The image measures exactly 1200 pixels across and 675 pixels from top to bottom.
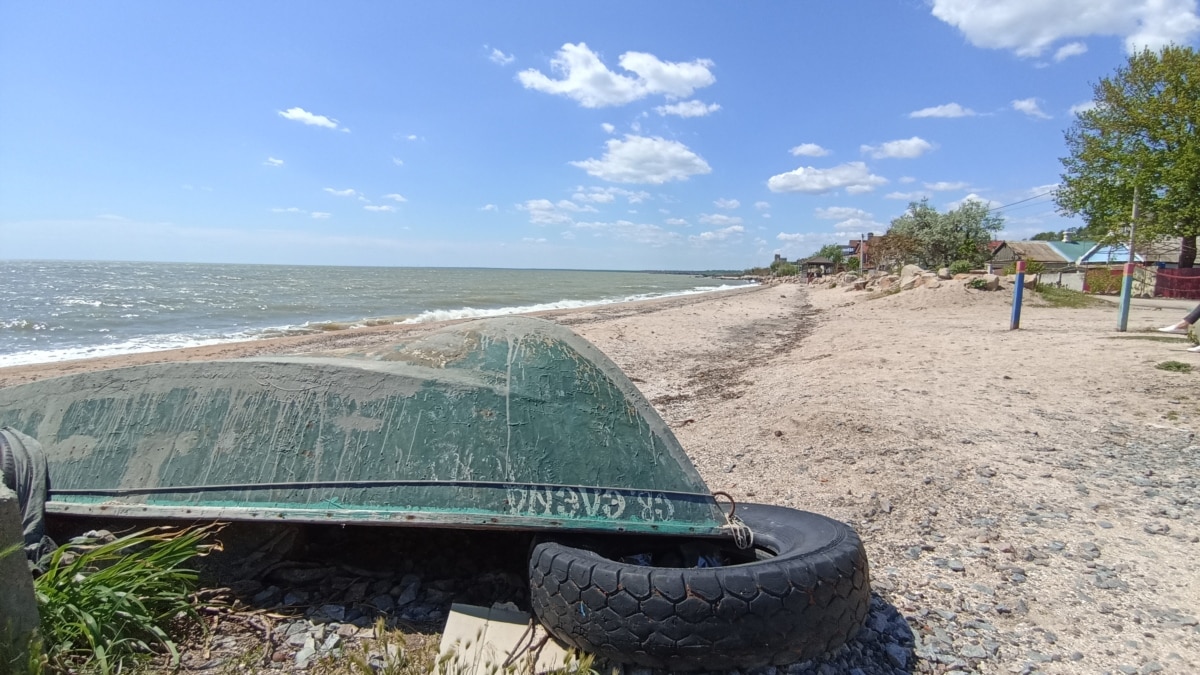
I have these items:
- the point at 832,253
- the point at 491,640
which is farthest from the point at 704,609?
the point at 832,253

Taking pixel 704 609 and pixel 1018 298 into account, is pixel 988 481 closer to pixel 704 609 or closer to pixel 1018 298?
pixel 704 609

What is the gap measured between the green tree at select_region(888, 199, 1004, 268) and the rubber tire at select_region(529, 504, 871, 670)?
55.8 meters

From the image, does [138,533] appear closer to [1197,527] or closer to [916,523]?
[916,523]

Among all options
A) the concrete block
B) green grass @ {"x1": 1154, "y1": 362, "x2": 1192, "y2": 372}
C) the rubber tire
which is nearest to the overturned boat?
the rubber tire

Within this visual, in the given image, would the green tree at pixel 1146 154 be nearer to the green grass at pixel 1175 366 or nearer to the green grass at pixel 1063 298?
the green grass at pixel 1063 298

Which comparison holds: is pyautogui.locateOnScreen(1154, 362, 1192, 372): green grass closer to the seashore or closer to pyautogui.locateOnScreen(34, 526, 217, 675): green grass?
the seashore

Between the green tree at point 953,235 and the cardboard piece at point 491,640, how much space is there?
2216 inches

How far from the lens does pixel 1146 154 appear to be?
2619 cm

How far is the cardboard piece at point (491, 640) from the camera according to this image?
89.7 inches

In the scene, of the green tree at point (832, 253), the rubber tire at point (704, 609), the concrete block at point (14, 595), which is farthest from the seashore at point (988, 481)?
the green tree at point (832, 253)

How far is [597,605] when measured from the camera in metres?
2.24

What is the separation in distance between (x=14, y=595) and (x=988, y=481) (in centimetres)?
543

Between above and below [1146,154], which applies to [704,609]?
below

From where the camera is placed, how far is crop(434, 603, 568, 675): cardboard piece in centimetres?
228
